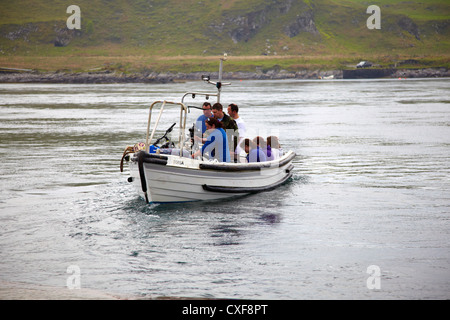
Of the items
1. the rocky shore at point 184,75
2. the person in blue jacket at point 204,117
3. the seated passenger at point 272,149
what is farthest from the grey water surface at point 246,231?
the rocky shore at point 184,75

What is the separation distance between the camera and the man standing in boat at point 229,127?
15.7m

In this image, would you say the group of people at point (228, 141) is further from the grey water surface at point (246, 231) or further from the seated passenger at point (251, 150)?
the grey water surface at point (246, 231)

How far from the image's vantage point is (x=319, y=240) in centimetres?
1291

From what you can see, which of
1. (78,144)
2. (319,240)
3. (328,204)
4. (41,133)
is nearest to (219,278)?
(319,240)

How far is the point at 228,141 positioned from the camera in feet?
55.1

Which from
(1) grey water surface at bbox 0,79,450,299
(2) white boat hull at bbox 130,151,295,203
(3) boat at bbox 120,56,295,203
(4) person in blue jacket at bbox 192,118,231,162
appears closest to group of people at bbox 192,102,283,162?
(4) person in blue jacket at bbox 192,118,231,162

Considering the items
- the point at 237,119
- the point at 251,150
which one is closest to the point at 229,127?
the point at 237,119

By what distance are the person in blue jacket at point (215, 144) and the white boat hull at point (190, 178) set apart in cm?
39

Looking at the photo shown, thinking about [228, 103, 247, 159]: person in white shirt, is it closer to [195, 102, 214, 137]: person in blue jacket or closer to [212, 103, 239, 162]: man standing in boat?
[212, 103, 239, 162]: man standing in boat

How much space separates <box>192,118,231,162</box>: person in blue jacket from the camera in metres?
15.2

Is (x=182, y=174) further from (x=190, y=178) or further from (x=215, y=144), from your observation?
(x=215, y=144)

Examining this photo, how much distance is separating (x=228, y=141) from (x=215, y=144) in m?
1.27

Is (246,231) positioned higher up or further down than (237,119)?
further down
